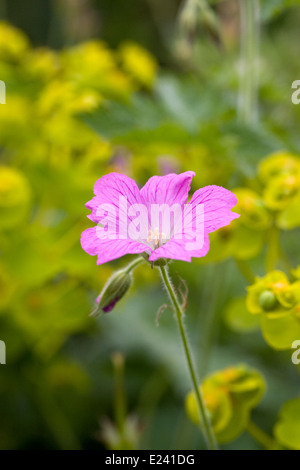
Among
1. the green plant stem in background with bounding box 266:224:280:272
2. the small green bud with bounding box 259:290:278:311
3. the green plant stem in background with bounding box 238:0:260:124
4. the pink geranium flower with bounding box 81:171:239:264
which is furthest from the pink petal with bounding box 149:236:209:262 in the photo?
the green plant stem in background with bounding box 238:0:260:124

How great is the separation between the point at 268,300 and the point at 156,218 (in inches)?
4.9

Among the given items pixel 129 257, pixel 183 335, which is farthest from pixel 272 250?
pixel 129 257

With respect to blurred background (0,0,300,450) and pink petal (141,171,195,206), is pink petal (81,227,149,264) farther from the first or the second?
blurred background (0,0,300,450)

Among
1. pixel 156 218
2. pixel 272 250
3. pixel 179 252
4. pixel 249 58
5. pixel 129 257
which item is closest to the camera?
pixel 179 252

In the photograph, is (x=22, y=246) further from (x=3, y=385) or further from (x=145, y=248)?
(x=145, y=248)

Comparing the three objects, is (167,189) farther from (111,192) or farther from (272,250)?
(272,250)

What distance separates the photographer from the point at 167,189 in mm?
483

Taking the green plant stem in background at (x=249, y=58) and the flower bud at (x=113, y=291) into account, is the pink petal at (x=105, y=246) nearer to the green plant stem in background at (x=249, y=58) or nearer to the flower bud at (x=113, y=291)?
the flower bud at (x=113, y=291)

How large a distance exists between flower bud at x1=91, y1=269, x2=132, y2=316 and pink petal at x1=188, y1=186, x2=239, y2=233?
9 cm

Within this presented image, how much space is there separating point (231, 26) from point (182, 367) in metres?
0.89

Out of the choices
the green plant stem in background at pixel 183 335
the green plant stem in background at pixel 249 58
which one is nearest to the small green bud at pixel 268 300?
the green plant stem in background at pixel 183 335

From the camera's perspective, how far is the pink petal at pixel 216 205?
41 cm

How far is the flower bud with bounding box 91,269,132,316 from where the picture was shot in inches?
18.7

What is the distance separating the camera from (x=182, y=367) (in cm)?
91
